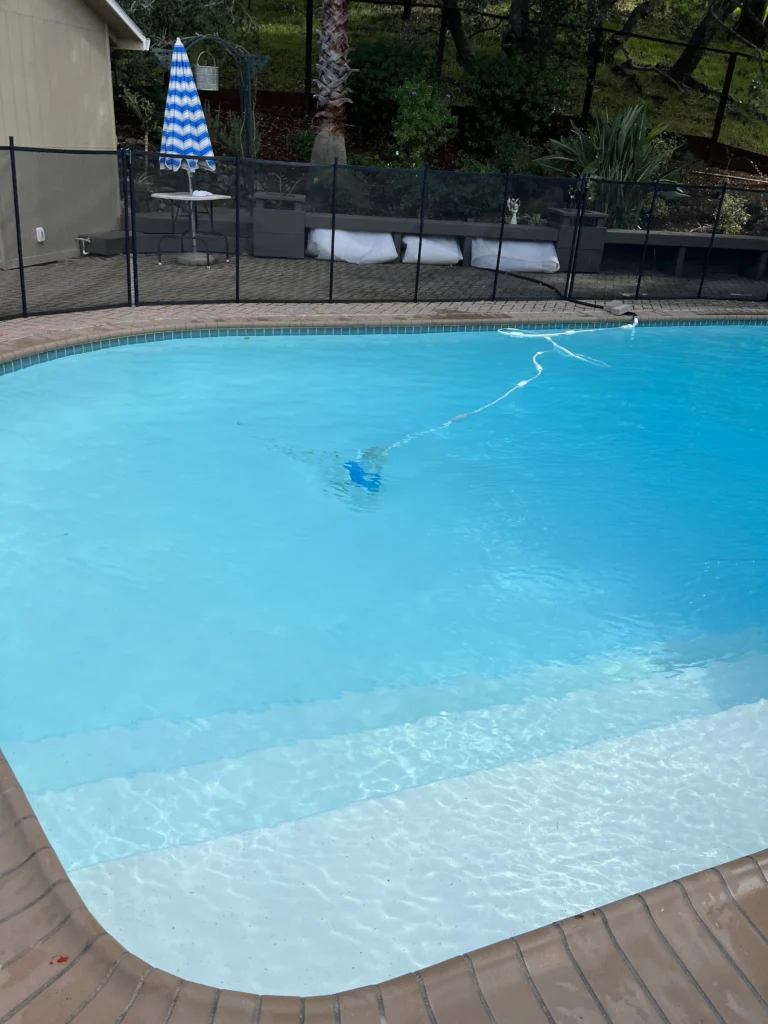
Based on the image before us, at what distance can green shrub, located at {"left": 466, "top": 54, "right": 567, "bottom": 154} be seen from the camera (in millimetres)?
17500

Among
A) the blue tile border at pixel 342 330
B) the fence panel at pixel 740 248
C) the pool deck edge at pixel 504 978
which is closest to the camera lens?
the pool deck edge at pixel 504 978

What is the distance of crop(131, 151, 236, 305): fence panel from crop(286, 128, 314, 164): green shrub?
12.4ft

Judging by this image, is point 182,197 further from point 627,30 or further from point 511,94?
point 627,30

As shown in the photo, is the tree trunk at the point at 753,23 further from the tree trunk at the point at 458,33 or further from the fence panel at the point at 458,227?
the fence panel at the point at 458,227

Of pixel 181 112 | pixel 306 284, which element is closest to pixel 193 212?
pixel 181 112

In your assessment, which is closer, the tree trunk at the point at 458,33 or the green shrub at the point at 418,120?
the green shrub at the point at 418,120

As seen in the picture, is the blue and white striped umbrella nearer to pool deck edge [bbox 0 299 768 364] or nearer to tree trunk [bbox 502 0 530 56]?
pool deck edge [bbox 0 299 768 364]

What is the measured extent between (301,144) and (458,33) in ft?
17.1

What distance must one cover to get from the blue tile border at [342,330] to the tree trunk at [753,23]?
13409mm

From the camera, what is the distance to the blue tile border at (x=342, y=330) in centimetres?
885

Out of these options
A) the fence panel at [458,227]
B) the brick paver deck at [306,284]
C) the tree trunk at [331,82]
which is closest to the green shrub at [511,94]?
the tree trunk at [331,82]

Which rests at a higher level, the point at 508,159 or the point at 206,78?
the point at 206,78

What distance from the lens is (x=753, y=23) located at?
22.6 m

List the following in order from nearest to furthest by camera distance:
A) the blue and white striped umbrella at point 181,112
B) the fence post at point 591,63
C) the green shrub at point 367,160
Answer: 1. the blue and white striped umbrella at point 181,112
2. the green shrub at point 367,160
3. the fence post at point 591,63
